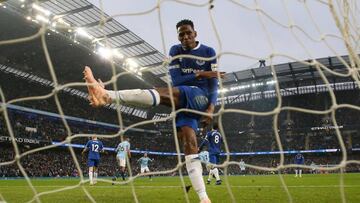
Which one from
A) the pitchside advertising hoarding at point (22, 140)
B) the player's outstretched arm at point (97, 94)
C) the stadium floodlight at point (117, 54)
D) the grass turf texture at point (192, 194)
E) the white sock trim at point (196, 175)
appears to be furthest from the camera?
the stadium floodlight at point (117, 54)

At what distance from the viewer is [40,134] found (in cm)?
2867

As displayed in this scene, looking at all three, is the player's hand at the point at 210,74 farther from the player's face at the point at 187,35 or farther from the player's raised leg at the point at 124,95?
the player's face at the point at 187,35

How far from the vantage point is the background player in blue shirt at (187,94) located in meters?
2.97

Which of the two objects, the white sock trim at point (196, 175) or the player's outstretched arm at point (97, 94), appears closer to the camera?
the player's outstretched arm at point (97, 94)

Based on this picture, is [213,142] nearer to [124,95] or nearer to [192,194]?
[192,194]

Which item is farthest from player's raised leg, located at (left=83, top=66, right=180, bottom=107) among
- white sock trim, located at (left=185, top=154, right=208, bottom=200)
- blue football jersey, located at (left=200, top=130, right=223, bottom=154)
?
blue football jersey, located at (left=200, top=130, right=223, bottom=154)

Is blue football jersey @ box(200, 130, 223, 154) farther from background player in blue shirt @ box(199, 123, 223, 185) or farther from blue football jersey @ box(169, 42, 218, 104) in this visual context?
blue football jersey @ box(169, 42, 218, 104)

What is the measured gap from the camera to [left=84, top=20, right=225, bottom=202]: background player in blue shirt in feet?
9.74

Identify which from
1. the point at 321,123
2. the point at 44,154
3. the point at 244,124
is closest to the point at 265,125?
the point at 244,124

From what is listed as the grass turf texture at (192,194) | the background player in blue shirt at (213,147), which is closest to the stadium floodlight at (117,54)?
the background player in blue shirt at (213,147)

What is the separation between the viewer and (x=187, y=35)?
3.86 m

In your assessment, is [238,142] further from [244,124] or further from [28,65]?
[28,65]

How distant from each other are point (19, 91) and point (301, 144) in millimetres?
28600

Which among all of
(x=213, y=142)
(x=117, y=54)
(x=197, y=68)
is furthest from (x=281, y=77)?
(x=197, y=68)
